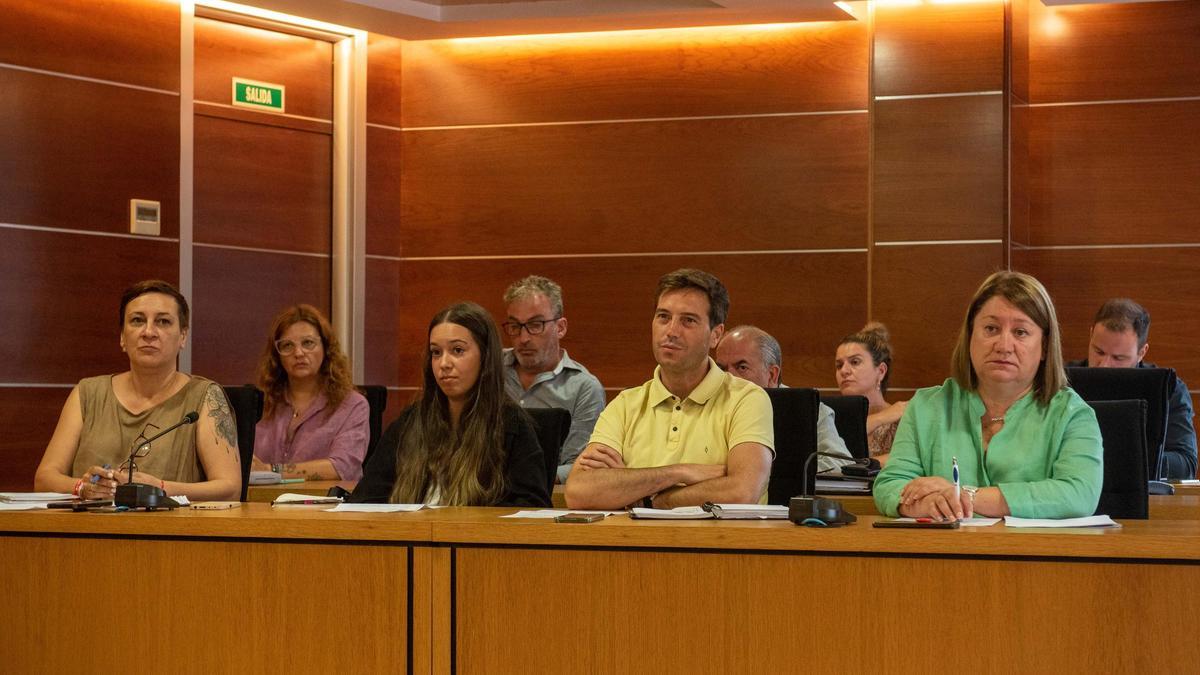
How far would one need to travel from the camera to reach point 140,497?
2855mm

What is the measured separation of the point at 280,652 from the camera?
2566mm

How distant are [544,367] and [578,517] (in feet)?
8.56

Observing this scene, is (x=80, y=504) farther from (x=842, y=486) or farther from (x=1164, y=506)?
(x=1164, y=506)

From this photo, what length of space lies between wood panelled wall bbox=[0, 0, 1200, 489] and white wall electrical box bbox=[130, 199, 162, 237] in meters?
0.05

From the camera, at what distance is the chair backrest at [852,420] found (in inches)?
179

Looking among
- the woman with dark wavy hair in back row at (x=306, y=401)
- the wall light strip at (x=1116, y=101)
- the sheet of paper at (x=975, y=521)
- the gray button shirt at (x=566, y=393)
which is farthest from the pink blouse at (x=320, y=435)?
the wall light strip at (x=1116, y=101)

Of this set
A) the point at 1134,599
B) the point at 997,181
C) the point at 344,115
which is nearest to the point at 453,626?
the point at 1134,599

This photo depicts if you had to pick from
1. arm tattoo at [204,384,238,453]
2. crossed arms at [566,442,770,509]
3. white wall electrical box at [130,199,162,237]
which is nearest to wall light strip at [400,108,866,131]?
white wall electrical box at [130,199,162,237]

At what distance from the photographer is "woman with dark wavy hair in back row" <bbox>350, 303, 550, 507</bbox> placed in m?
3.40

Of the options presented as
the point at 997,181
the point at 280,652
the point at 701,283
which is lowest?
the point at 280,652

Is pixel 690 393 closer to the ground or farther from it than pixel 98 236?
closer to the ground

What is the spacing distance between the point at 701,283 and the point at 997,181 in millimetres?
3147

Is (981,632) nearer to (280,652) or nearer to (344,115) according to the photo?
(280,652)

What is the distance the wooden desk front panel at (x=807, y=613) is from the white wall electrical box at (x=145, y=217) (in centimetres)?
398
